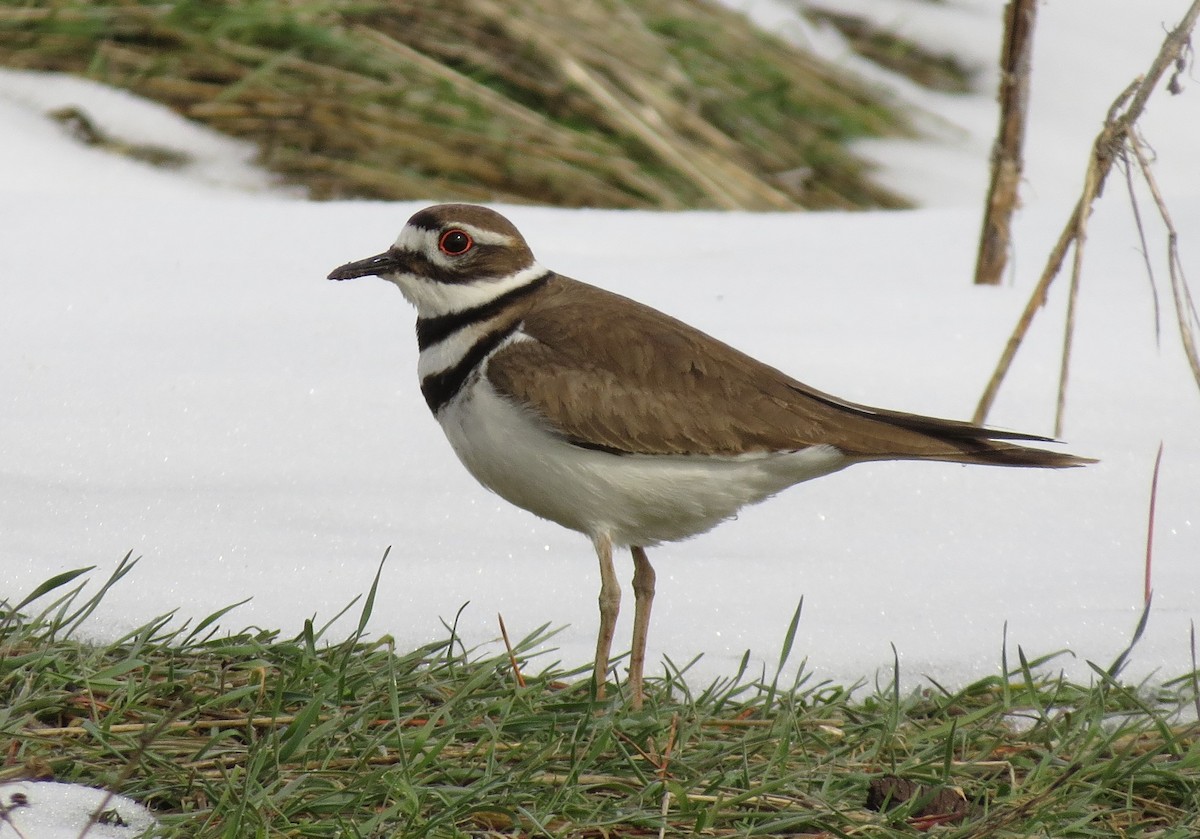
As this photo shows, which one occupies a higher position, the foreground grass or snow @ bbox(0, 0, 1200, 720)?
snow @ bbox(0, 0, 1200, 720)

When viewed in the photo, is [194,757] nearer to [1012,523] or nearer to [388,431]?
→ [388,431]

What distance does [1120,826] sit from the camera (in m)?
3.39

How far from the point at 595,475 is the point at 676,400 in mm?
298

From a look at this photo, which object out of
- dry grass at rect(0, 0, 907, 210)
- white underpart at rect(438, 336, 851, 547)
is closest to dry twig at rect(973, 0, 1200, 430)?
white underpart at rect(438, 336, 851, 547)

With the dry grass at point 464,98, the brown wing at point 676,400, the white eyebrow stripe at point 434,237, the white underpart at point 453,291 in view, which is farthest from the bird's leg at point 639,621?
the dry grass at point 464,98

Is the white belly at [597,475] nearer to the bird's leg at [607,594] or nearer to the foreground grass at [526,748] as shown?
the bird's leg at [607,594]

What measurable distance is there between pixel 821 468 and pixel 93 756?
78.8 inches

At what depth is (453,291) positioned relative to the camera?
14.6ft

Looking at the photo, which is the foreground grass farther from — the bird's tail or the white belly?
the bird's tail

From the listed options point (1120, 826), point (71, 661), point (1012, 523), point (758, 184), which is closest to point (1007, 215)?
point (1012, 523)

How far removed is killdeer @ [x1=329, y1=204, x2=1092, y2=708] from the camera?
4078 millimetres

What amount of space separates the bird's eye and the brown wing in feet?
0.85

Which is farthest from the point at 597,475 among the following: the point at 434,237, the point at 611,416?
the point at 434,237

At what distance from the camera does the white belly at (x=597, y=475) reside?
4.07 m
